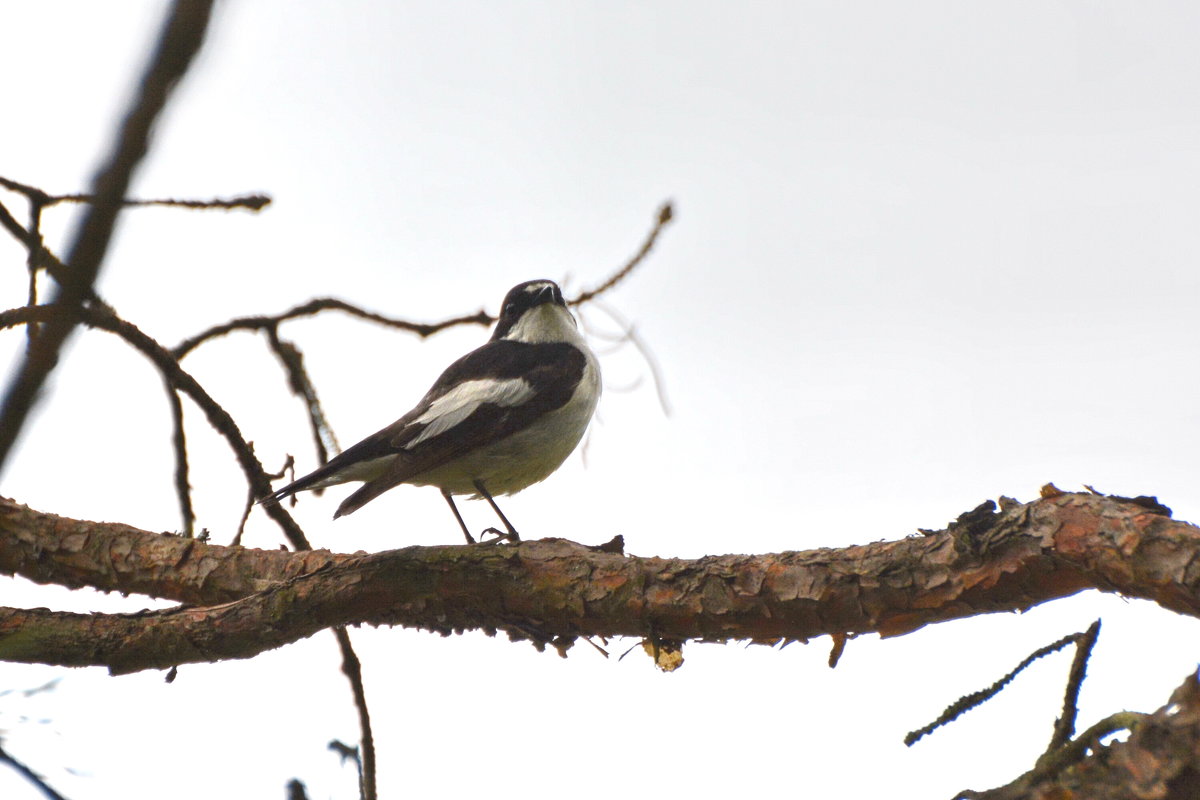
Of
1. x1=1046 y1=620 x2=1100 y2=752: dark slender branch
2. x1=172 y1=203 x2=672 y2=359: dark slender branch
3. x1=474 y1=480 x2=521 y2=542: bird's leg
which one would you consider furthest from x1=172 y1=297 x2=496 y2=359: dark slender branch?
x1=1046 y1=620 x2=1100 y2=752: dark slender branch

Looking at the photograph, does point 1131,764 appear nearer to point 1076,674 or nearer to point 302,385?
point 1076,674

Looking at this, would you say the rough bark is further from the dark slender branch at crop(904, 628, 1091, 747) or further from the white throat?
the white throat

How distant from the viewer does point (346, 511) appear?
516 centimetres

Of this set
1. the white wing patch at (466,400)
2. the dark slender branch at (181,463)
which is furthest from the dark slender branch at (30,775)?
the white wing patch at (466,400)

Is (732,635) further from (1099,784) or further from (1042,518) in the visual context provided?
(1099,784)

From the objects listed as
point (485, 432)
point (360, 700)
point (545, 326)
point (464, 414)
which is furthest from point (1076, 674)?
point (545, 326)

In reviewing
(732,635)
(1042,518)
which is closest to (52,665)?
(732,635)

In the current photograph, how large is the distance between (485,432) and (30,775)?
147 inches

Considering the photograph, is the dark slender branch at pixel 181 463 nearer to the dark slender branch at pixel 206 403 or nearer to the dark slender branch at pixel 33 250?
the dark slender branch at pixel 206 403

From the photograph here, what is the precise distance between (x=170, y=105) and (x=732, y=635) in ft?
9.29

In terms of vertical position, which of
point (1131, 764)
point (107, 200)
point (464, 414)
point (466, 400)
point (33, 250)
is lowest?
point (1131, 764)

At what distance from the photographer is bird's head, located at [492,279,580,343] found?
7.89 meters

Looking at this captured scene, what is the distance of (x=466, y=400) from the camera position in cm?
605

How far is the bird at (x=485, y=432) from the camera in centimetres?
534
